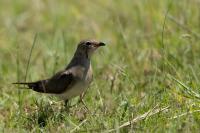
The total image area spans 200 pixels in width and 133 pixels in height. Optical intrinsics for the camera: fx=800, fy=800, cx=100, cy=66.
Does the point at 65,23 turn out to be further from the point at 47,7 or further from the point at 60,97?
the point at 60,97

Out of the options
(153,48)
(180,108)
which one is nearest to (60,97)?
(180,108)

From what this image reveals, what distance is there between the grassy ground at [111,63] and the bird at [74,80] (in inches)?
4.9

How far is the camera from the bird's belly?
7.64 meters

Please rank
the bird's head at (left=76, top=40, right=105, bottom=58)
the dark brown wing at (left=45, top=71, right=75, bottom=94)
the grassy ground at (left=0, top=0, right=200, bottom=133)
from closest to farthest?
the grassy ground at (left=0, top=0, right=200, bottom=133) → the dark brown wing at (left=45, top=71, right=75, bottom=94) → the bird's head at (left=76, top=40, right=105, bottom=58)

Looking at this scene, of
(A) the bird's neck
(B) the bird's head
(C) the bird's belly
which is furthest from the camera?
(B) the bird's head

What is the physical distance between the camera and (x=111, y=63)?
9.02m

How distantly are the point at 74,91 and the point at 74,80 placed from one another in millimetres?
112

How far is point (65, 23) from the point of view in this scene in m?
11.8

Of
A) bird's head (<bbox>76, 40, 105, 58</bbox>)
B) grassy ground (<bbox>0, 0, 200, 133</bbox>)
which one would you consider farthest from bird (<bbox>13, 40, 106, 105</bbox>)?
grassy ground (<bbox>0, 0, 200, 133</bbox>)

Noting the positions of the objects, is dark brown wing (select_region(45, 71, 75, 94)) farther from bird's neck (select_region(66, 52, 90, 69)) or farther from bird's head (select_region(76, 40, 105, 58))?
bird's head (select_region(76, 40, 105, 58))

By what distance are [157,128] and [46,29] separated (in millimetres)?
5334

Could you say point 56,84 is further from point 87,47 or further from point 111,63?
point 111,63

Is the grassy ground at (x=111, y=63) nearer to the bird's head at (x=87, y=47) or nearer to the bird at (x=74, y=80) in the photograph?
the bird at (x=74, y=80)

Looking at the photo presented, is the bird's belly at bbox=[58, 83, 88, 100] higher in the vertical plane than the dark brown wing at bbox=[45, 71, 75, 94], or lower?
lower
